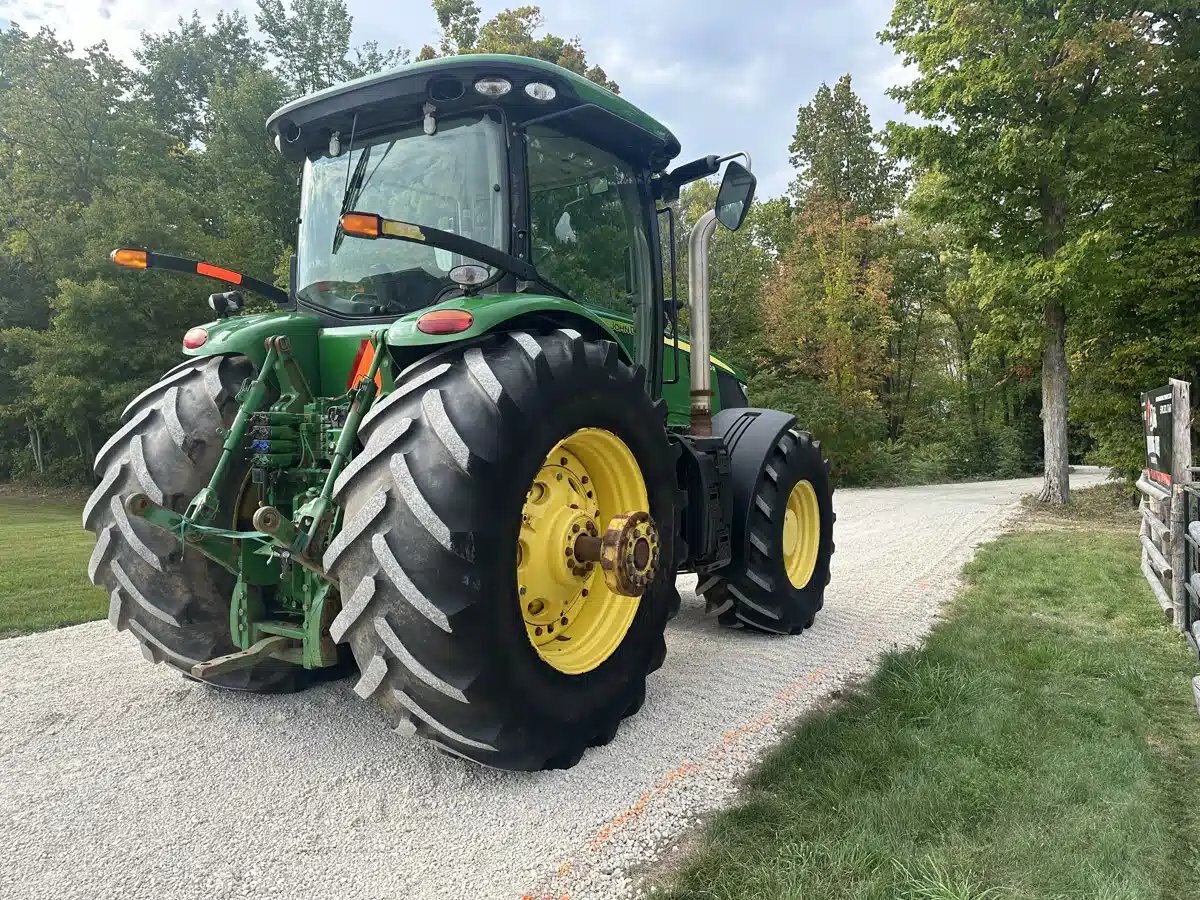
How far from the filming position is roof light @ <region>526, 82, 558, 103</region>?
3.01 m

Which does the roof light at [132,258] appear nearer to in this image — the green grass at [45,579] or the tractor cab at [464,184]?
the tractor cab at [464,184]

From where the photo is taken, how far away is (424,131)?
10.3ft

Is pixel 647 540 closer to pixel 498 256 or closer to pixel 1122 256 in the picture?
pixel 498 256

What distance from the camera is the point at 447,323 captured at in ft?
8.43

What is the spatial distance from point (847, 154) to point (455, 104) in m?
26.7

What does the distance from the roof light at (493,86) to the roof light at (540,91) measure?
3.6 inches

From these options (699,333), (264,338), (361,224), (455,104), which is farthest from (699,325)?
(361,224)

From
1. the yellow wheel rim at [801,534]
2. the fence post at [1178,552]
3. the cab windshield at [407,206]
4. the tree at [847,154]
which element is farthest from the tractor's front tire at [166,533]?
the tree at [847,154]

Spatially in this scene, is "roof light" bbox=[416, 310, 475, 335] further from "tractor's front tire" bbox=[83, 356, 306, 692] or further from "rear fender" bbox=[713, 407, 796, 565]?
"rear fender" bbox=[713, 407, 796, 565]

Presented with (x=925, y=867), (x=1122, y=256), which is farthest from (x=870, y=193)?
(x=925, y=867)

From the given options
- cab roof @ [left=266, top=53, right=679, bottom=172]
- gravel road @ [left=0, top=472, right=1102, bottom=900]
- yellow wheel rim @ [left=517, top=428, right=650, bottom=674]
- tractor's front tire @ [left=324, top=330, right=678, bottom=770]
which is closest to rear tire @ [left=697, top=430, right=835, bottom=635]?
gravel road @ [left=0, top=472, right=1102, bottom=900]

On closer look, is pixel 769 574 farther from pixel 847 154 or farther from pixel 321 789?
pixel 847 154

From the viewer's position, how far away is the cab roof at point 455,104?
298cm

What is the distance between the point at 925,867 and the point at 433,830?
1414mm
